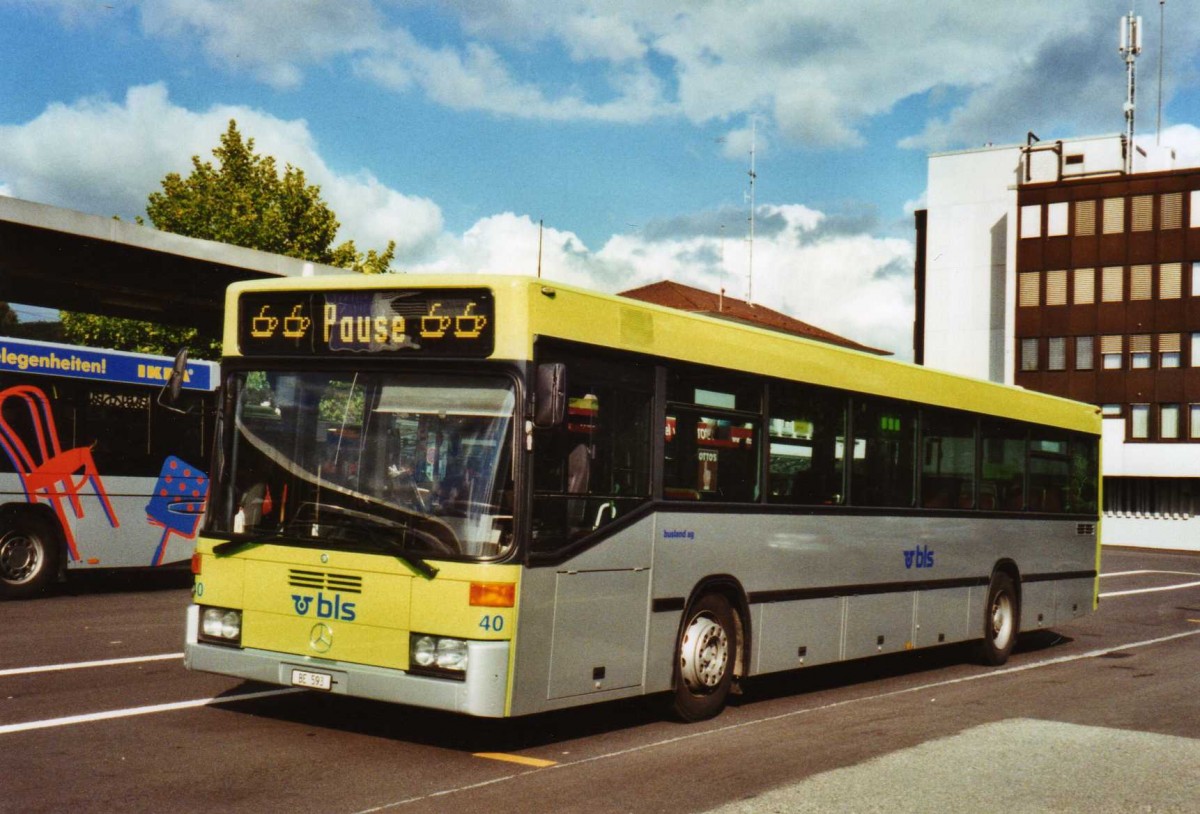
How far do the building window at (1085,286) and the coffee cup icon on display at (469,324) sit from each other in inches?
2491

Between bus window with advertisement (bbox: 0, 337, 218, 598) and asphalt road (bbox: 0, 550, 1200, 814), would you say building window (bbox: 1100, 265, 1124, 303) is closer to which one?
bus window with advertisement (bbox: 0, 337, 218, 598)

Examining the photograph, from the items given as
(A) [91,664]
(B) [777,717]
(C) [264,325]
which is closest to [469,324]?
(C) [264,325]

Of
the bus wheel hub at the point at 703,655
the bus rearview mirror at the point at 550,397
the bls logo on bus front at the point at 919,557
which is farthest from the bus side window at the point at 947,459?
the bus rearview mirror at the point at 550,397

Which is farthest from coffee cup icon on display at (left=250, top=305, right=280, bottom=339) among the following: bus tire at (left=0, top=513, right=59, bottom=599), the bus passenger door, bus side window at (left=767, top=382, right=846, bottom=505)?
bus tire at (left=0, top=513, right=59, bottom=599)

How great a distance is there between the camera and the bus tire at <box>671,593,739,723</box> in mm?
9508

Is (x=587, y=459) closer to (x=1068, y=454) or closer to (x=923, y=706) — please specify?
(x=923, y=706)

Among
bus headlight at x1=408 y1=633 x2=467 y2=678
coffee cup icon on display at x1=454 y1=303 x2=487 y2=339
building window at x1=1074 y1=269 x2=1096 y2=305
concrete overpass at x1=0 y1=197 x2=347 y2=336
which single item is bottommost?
bus headlight at x1=408 y1=633 x2=467 y2=678

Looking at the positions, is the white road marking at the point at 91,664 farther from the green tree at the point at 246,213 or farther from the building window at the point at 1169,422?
the building window at the point at 1169,422

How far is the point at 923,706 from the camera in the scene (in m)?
11.1

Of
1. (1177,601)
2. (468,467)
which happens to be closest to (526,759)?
(468,467)

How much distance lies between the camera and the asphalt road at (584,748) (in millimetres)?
7047

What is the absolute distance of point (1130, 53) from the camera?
6575cm

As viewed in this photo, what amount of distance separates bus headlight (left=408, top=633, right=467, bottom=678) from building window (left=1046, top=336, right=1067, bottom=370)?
64022mm

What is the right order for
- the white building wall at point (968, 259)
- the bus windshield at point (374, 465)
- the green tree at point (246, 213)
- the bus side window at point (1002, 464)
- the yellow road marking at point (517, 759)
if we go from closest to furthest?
the bus windshield at point (374, 465) → the yellow road marking at point (517, 759) → the bus side window at point (1002, 464) → the green tree at point (246, 213) → the white building wall at point (968, 259)
